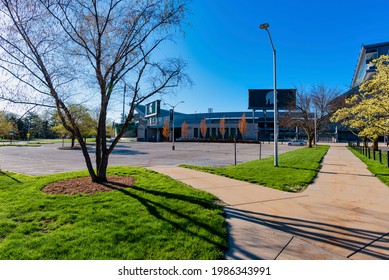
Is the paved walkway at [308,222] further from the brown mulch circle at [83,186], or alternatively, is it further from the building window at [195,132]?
the building window at [195,132]

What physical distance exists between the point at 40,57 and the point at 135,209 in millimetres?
5471

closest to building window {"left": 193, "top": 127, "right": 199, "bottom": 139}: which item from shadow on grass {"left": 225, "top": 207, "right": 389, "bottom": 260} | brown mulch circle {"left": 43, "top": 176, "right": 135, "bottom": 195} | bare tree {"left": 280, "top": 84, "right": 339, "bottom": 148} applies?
bare tree {"left": 280, "top": 84, "right": 339, "bottom": 148}

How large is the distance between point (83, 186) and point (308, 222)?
5.95 m

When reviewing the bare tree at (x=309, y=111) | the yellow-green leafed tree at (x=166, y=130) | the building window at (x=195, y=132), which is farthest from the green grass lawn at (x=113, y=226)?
the building window at (x=195, y=132)

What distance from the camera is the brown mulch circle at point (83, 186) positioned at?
20.8ft

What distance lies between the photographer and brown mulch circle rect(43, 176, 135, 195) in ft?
20.8

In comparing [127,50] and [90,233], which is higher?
[127,50]

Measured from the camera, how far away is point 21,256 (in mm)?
3029

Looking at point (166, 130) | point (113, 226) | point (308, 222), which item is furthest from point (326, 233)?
point (166, 130)

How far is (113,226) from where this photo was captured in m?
3.93

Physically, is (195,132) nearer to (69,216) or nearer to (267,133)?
(267,133)

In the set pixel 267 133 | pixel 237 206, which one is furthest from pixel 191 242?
pixel 267 133

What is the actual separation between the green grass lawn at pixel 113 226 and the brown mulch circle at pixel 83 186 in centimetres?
44

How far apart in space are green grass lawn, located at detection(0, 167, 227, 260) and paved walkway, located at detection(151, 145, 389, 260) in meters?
0.45
